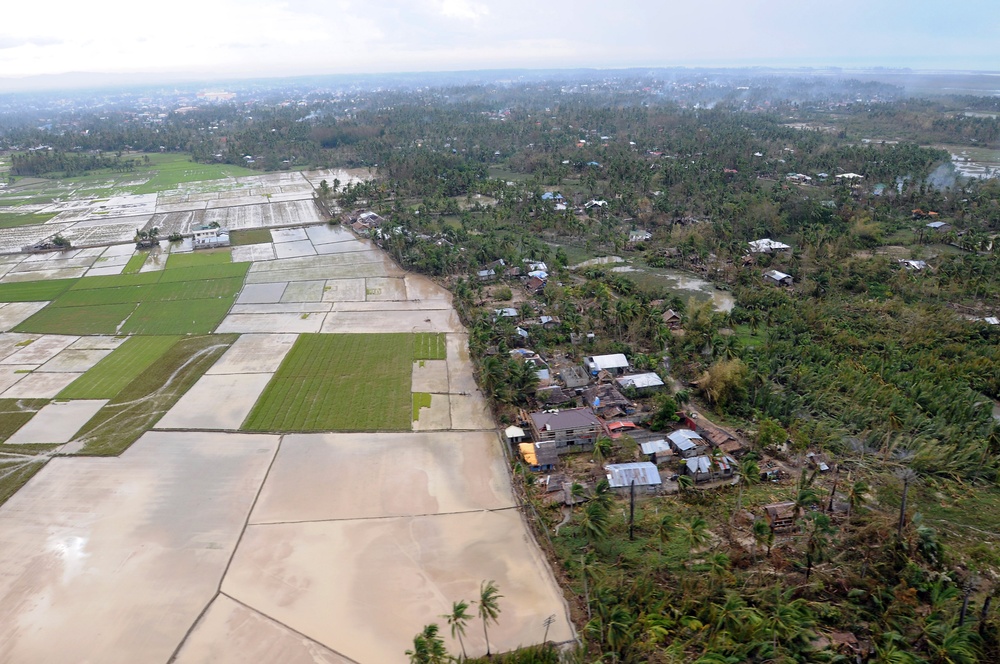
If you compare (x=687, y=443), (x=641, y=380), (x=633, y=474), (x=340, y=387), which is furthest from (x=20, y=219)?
(x=687, y=443)

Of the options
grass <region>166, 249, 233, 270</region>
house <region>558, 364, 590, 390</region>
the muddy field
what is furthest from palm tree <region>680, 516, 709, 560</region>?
grass <region>166, 249, 233, 270</region>

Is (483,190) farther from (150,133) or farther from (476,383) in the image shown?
(150,133)

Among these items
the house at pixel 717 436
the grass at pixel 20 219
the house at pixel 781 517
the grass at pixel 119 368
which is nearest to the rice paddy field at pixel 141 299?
the grass at pixel 119 368

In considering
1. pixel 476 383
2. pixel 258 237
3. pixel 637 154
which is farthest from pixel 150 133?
pixel 476 383

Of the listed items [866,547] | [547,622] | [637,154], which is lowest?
[547,622]

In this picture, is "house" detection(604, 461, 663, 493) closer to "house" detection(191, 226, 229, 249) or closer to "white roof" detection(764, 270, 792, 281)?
"white roof" detection(764, 270, 792, 281)

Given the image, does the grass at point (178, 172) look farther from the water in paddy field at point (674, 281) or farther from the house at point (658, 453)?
the house at point (658, 453)
